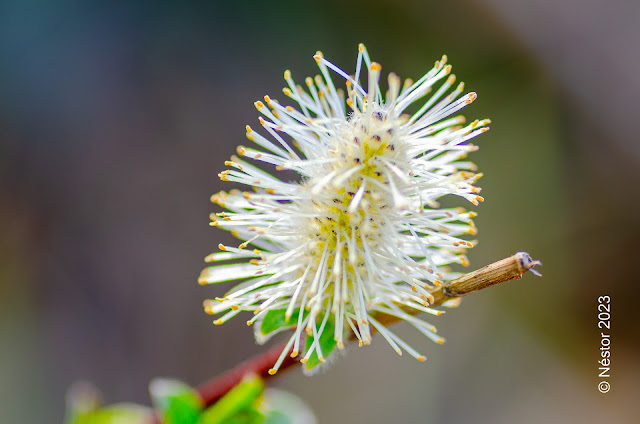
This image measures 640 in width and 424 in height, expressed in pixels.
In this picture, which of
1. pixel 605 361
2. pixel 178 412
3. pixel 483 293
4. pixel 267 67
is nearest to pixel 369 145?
pixel 178 412

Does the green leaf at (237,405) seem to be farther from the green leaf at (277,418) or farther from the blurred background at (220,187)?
the blurred background at (220,187)

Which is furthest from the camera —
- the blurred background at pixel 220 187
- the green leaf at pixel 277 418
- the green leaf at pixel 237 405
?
the blurred background at pixel 220 187

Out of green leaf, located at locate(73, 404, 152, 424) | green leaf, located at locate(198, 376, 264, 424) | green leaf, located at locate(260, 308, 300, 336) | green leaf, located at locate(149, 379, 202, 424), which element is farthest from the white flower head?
green leaf, located at locate(73, 404, 152, 424)

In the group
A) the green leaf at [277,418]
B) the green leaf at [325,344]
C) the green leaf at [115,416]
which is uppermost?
the green leaf at [325,344]

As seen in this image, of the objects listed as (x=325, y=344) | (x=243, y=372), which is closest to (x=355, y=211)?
(x=325, y=344)

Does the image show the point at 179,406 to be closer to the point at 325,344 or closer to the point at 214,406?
the point at 214,406

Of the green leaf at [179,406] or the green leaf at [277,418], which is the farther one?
the green leaf at [277,418]

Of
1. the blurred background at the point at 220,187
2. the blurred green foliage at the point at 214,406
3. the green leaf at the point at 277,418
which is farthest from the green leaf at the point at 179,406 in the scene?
the blurred background at the point at 220,187

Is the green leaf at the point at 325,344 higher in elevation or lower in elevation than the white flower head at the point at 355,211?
lower

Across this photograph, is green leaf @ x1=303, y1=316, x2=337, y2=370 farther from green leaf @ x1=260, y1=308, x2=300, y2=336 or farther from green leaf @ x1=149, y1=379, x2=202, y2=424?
green leaf @ x1=149, y1=379, x2=202, y2=424

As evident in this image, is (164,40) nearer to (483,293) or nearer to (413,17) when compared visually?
(413,17)
